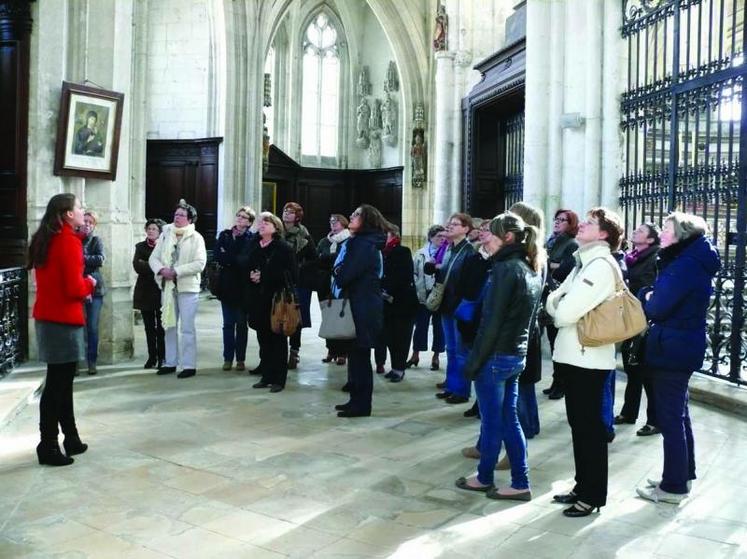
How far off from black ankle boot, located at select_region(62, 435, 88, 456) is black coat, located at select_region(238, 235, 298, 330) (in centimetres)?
217

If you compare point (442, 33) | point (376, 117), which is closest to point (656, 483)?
point (442, 33)

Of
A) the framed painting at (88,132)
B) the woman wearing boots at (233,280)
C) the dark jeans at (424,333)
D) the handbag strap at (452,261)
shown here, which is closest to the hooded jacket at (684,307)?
the handbag strap at (452,261)

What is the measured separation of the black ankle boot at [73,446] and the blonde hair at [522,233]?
2802 millimetres

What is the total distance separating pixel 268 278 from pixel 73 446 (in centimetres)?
235

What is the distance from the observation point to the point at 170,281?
7.05 meters

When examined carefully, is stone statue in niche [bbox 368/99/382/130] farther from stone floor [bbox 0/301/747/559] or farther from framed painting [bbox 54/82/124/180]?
stone floor [bbox 0/301/747/559]

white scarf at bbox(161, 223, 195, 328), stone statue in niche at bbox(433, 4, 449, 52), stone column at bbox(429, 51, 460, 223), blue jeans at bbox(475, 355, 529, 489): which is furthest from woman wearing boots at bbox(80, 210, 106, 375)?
stone statue in niche at bbox(433, 4, 449, 52)

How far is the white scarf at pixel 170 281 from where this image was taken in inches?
279

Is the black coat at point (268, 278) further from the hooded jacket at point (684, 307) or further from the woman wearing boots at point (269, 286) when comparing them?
the hooded jacket at point (684, 307)

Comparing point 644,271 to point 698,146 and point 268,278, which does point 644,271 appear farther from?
point 268,278

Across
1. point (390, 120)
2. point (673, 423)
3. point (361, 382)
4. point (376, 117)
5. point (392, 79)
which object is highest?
point (392, 79)

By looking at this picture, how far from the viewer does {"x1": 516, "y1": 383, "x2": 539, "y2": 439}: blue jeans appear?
4.84m

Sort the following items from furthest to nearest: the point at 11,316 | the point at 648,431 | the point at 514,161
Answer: the point at 514,161
the point at 11,316
the point at 648,431

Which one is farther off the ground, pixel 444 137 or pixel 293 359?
pixel 444 137
